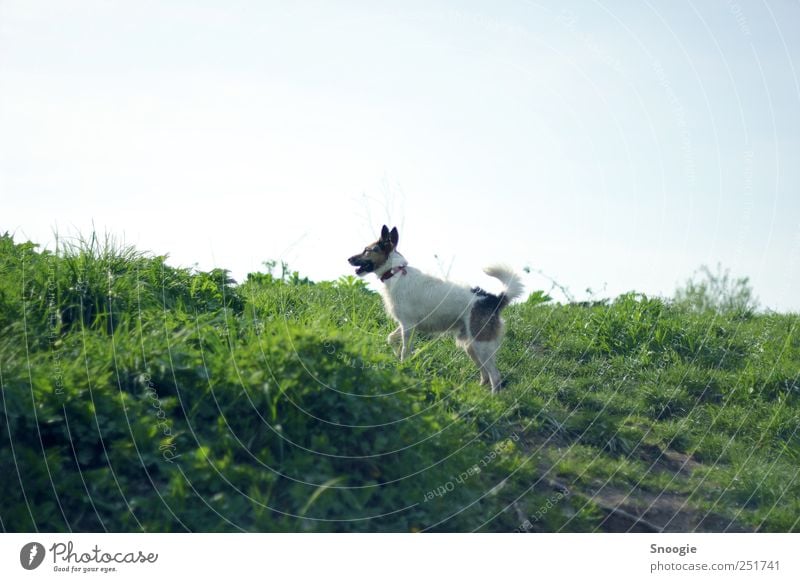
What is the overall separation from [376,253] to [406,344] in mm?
934

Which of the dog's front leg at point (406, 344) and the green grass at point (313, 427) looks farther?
the dog's front leg at point (406, 344)

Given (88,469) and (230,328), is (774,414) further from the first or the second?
(88,469)

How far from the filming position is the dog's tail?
7137 millimetres

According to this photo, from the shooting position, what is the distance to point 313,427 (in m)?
4.38

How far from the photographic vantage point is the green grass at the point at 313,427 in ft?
13.2

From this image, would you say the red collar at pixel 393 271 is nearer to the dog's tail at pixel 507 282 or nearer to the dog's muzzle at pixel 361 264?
the dog's muzzle at pixel 361 264

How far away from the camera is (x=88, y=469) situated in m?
4.11
